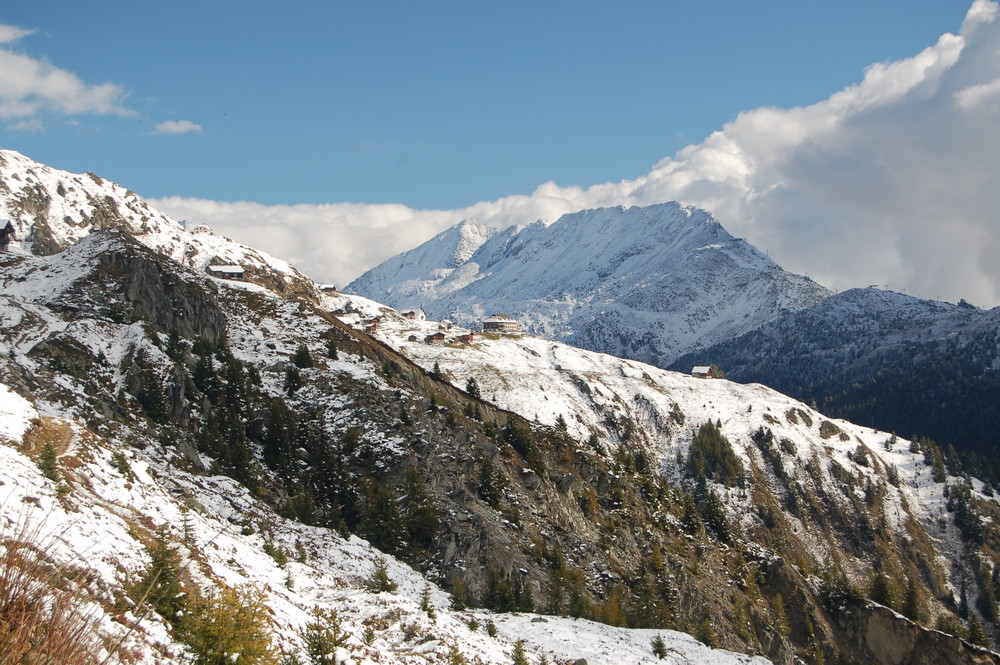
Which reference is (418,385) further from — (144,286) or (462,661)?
(462,661)

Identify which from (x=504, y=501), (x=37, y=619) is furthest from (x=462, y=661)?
(x=504, y=501)

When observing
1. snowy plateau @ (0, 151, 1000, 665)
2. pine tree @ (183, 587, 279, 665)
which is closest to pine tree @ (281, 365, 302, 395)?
snowy plateau @ (0, 151, 1000, 665)

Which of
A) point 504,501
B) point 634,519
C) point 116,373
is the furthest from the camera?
point 634,519

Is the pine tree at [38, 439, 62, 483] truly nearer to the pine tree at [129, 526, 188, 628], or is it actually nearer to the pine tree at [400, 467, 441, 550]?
the pine tree at [129, 526, 188, 628]

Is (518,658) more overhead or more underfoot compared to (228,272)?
more underfoot

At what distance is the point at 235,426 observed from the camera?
61375 mm

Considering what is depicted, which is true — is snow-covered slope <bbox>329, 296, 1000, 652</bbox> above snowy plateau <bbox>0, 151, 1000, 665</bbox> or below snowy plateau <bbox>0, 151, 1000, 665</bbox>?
above

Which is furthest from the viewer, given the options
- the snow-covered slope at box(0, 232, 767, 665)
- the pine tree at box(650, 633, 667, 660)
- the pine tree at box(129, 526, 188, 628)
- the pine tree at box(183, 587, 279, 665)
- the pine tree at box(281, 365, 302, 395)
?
the pine tree at box(281, 365, 302, 395)

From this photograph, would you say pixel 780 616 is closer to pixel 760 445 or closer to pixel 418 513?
pixel 418 513

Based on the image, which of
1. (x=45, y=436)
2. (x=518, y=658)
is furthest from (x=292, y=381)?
(x=518, y=658)

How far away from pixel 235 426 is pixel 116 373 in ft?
37.1

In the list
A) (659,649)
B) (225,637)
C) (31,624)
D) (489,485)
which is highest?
(489,485)

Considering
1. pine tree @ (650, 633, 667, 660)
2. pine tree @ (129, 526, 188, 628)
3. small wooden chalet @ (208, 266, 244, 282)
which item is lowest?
pine tree @ (129, 526, 188, 628)

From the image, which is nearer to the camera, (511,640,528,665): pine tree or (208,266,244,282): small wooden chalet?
(511,640,528,665): pine tree
